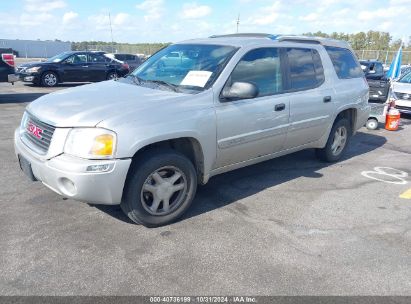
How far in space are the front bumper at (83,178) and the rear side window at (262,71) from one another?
1.61m

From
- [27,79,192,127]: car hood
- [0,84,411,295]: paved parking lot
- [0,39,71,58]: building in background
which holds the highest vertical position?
[0,39,71,58]: building in background

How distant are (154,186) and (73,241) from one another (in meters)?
0.88

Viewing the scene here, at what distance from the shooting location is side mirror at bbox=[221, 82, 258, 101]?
3639 mm

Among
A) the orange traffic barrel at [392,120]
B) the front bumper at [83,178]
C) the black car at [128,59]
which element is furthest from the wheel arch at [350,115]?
the black car at [128,59]

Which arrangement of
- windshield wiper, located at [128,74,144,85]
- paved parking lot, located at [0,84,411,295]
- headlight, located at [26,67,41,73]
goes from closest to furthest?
paved parking lot, located at [0,84,411,295]
windshield wiper, located at [128,74,144,85]
headlight, located at [26,67,41,73]

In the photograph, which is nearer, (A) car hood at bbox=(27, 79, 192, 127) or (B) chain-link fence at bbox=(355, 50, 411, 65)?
(A) car hood at bbox=(27, 79, 192, 127)

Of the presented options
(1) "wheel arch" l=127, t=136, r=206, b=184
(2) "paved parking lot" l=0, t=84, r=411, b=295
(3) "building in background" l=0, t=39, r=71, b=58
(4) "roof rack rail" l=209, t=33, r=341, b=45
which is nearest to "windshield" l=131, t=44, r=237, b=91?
(1) "wheel arch" l=127, t=136, r=206, b=184

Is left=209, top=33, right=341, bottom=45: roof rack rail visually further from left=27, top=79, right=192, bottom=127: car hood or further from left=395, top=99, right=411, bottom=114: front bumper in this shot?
left=395, top=99, right=411, bottom=114: front bumper

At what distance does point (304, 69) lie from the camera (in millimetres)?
4793

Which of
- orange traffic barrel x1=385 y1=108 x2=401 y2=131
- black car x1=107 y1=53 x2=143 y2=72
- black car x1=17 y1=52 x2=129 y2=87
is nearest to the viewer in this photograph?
orange traffic barrel x1=385 y1=108 x2=401 y2=131

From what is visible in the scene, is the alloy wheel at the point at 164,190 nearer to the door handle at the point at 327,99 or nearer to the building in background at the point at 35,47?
the door handle at the point at 327,99

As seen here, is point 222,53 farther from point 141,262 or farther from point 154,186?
point 141,262

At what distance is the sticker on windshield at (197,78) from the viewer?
3.74 metres

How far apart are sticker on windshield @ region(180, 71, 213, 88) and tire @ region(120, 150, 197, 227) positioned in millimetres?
793
